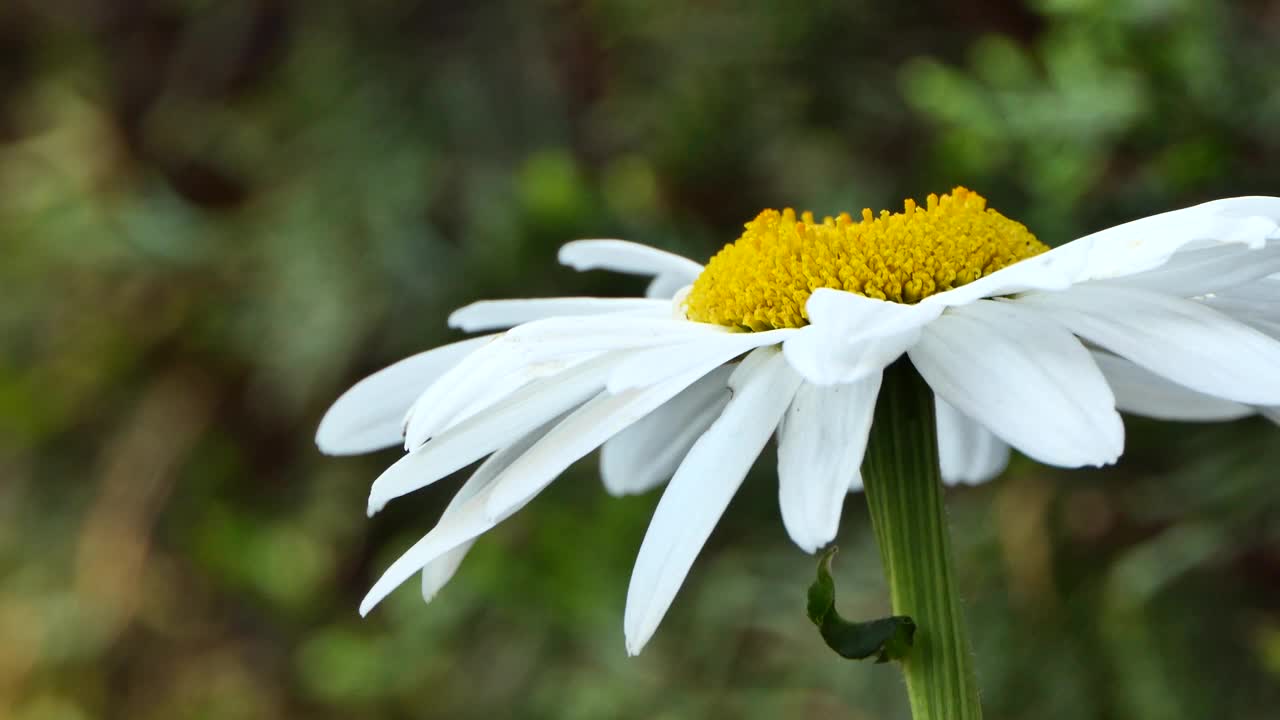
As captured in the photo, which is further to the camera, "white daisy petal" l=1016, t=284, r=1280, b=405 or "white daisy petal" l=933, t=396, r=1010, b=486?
"white daisy petal" l=933, t=396, r=1010, b=486

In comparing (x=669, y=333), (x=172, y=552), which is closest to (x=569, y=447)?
(x=669, y=333)

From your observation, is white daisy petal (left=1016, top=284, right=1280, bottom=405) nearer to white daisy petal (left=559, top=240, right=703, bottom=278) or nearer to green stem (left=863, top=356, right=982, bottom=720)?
green stem (left=863, top=356, right=982, bottom=720)

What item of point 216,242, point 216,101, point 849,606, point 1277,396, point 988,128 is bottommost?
point 1277,396

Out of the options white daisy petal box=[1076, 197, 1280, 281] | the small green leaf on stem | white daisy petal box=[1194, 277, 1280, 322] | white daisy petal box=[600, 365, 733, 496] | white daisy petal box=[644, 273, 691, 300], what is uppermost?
white daisy petal box=[644, 273, 691, 300]

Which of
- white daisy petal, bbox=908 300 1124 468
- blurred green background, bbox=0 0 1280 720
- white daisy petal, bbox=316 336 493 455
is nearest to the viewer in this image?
white daisy petal, bbox=908 300 1124 468

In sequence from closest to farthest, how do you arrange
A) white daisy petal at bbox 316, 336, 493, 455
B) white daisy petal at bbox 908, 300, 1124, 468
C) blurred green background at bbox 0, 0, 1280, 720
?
white daisy petal at bbox 908, 300, 1124, 468
white daisy petal at bbox 316, 336, 493, 455
blurred green background at bbox 0, 0, 1280, 720

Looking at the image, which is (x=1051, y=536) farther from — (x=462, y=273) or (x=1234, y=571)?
(x=462, y=273)

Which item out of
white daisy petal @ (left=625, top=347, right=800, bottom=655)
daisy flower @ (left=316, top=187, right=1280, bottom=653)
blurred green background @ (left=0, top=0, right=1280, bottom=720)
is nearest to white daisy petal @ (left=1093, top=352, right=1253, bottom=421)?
daisy flower @ (left=316, top=187, right=1280, bottom=653)

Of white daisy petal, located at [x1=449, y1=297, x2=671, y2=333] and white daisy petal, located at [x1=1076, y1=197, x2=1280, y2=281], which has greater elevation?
white daisy petal, located at [x1=449, y1=297, x2=671, y2=333]
